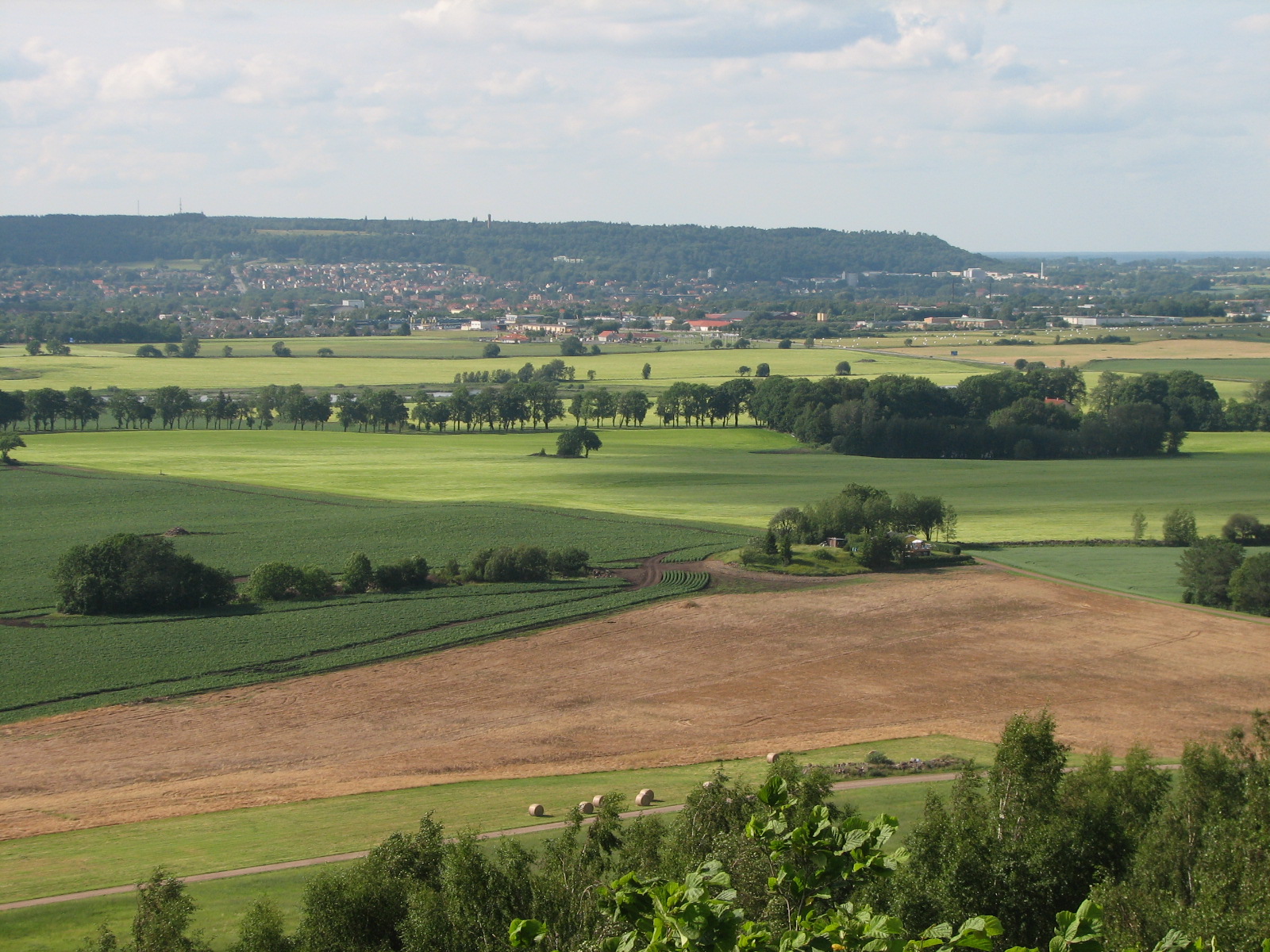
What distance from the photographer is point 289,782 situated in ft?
127

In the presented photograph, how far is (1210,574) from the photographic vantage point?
62.3 meters

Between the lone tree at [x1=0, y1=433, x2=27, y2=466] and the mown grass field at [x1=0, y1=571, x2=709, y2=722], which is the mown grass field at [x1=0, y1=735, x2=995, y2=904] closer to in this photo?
the mown grass field at [x1=0, y1=571, x2=709, y2=722]

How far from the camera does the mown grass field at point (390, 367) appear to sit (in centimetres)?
15600

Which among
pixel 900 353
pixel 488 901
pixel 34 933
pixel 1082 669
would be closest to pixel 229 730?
pixel 34 933

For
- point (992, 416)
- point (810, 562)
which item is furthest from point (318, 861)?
point (992, 416)

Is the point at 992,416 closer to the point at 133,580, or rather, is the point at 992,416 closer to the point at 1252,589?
the point at 1252,589

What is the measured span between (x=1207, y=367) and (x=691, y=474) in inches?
3785

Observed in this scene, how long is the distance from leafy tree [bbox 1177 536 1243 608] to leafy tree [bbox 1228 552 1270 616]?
2.26 feet

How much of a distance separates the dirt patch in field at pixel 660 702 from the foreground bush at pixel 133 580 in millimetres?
13927

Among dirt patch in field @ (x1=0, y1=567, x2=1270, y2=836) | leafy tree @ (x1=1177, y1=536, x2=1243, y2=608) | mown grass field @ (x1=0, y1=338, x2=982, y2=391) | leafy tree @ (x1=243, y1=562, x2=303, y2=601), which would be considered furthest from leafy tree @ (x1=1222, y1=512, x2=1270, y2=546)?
mown grass field @ (x1=0, y1=338, x2=982, y2=391)

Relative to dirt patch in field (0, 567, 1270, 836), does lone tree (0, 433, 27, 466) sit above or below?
above

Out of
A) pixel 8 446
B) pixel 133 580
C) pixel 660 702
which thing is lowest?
pixel 660 702

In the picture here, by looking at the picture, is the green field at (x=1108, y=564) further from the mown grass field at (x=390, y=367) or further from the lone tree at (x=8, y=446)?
the mown grass field at (x=390, y=367)

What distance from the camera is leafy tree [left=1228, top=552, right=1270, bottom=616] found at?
198 ft
